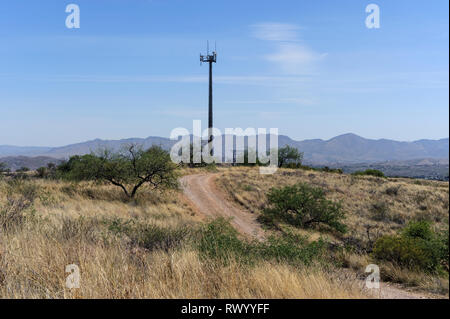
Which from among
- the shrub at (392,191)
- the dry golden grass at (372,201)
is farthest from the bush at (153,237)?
the shrub at (392,191)

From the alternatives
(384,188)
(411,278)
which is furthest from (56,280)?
(384,188)

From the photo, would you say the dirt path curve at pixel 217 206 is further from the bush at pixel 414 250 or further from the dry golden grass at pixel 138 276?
the dry golden grass at pixel 138 276

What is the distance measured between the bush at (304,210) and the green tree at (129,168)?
23.0 ft

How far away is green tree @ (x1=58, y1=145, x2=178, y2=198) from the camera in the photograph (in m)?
21.6

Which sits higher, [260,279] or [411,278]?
[260,279]

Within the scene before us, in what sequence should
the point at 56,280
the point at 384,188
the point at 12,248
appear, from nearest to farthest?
the point at 56,280 < the point at 12,248 < the point at 384,188

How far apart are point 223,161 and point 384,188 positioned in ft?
117

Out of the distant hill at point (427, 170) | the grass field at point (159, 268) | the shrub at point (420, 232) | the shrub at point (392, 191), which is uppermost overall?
the distant hill at point (427, 170)

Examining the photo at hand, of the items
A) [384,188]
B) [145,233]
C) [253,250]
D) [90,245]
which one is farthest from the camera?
[384,188]

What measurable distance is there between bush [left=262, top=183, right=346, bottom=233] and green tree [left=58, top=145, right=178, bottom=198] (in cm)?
702

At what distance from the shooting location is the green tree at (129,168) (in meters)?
21.6

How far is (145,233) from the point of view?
27.8 ft

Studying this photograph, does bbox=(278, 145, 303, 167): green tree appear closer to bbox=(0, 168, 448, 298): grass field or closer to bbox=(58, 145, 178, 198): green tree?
bbox=(58, 145, 178, 198): green tree
